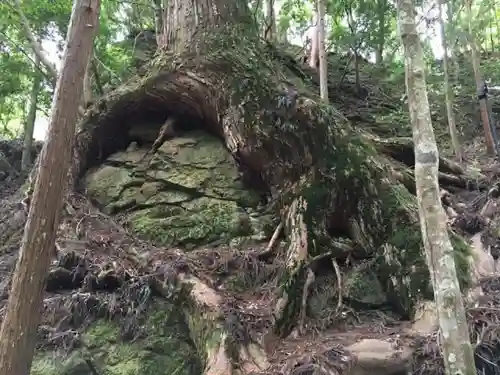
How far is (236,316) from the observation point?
470 cm

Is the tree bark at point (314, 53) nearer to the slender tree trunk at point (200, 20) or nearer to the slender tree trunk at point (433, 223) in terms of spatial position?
the slender tree trunk at point (200, 20)

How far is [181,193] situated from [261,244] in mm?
1479

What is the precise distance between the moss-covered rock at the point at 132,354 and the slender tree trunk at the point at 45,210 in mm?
1282

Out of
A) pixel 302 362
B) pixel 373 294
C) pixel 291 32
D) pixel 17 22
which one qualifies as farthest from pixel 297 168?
pixel 291 32

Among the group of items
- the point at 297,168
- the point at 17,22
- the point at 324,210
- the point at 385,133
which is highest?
the point at 17,22

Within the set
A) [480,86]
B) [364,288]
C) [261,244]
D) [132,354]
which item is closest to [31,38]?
[261,244]

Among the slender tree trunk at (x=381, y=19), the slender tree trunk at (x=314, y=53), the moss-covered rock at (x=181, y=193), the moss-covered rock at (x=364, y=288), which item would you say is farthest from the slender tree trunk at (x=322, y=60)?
the moss-covered rock at (x=364, y=288)

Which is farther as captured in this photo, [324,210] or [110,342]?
[324,210]

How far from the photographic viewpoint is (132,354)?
16.5 feet

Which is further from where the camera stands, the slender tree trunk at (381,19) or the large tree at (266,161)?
the slender tree trunk at (381,19)

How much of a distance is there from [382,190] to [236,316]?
2203mm

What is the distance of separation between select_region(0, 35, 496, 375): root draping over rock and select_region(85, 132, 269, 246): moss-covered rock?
1.4 inches

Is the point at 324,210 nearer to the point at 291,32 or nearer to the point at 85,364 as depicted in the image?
the point at 85,364

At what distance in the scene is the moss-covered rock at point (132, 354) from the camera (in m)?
4.90
